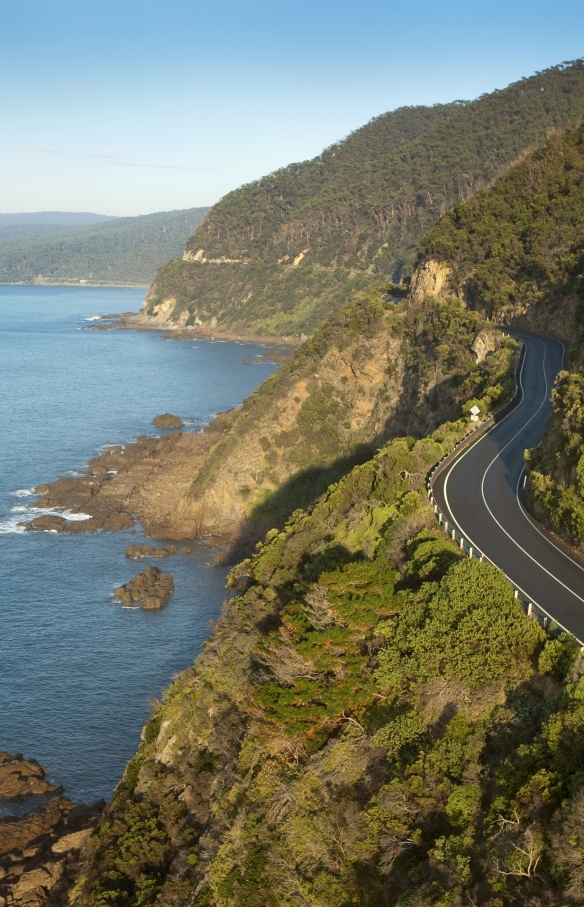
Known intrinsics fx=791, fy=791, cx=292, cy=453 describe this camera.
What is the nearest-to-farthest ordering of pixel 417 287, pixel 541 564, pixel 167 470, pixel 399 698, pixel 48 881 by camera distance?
pixel 399 698
pixel 541 564
pixel 48 881
pixel 417 287
pixel 167 470

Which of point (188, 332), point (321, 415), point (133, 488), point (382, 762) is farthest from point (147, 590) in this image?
point (188, 332)

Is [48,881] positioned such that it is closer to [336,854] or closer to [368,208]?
[336,854]

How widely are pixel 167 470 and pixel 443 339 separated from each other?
25866 millimetres

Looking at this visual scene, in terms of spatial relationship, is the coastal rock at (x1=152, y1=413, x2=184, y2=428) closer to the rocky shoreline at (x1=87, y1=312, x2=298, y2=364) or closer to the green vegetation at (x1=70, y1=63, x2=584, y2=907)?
the rocky shoreline at (x1=87, y1=312, x2=298, y2=364)

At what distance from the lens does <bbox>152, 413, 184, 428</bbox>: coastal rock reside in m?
76.8

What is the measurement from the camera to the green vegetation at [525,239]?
46406 millimetres

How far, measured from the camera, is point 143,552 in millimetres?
48125

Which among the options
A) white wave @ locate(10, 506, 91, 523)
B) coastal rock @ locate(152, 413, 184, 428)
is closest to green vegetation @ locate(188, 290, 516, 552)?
white wave @ locate(10, 506, 91, 523)

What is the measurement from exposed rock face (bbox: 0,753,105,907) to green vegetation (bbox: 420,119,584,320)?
1307 inches

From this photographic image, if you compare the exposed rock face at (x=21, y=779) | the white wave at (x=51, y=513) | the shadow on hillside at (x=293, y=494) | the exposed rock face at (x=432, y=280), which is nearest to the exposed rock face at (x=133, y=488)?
the white wave at (x=51, y=513)

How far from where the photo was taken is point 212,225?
16975cm

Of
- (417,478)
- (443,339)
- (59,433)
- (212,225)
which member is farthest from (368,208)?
(417,478)

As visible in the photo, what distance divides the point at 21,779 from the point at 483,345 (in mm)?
29317

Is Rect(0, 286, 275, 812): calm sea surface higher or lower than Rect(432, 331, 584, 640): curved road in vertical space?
lower
